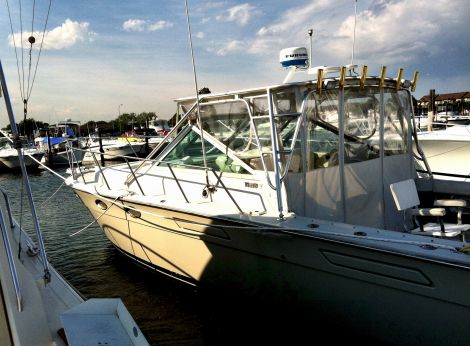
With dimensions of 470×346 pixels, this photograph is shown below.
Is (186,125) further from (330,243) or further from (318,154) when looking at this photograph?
(330,243)

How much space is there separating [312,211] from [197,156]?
1847mm

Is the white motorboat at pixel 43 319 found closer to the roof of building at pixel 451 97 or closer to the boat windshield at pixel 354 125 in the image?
the boat windshield at pixel 354 125

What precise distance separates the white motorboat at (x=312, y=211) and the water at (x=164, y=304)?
35 centimetres

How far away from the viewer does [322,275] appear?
415 centimetres

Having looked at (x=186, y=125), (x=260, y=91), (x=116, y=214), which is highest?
(x=260, y=91)

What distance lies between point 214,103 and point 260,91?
0.85 meters

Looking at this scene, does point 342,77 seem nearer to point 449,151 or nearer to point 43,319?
point 43,319

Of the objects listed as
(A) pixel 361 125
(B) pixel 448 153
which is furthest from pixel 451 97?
(A) pixel 361 125

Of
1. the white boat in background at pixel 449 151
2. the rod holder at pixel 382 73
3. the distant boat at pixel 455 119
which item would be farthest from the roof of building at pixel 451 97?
the rod holder at pixel 382 73

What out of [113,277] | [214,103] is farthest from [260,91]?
[113,277]

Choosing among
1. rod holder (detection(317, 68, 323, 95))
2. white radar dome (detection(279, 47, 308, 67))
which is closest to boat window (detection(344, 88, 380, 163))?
rod holder (detection(317, 68, 323, 95))

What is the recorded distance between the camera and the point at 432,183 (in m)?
5.84

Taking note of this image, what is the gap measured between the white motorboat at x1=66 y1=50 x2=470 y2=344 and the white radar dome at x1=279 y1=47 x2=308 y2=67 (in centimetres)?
16

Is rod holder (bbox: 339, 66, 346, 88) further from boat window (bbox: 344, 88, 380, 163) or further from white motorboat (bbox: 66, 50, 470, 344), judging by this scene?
boat window (bbox: 344, 88, 380, 163)
